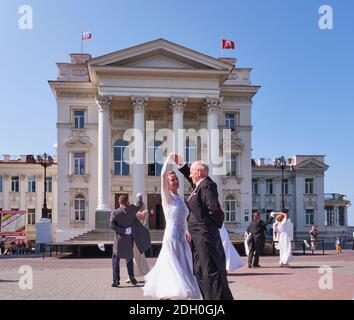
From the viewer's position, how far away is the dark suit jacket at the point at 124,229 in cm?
1410

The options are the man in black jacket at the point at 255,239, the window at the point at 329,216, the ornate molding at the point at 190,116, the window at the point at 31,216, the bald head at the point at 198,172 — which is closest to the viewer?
the bald head at the point at 198,172

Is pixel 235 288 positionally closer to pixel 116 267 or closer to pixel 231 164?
pixel 116 267

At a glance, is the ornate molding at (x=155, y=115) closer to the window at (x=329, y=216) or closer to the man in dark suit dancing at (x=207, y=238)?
the window at (x=329, y=216)

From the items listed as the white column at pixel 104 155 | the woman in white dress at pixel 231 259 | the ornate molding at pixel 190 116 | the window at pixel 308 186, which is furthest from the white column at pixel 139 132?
the woman in white dress at pixel 231 259

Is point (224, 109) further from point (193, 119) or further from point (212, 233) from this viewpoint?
point (212, 233)

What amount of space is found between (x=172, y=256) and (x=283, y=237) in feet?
40.0

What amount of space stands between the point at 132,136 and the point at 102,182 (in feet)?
15.3

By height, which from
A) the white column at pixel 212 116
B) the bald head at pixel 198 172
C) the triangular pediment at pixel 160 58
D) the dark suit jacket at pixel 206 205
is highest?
the triangular pediment at pixel 160 58

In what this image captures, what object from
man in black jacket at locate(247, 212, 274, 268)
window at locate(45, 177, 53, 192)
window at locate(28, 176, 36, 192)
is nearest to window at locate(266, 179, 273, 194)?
window at locate(45, 177, 53, 192)

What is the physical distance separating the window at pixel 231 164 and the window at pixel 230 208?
6.56ft

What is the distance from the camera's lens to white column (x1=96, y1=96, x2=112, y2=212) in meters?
46.8

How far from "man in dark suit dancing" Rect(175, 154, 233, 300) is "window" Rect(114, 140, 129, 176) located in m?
41.8
